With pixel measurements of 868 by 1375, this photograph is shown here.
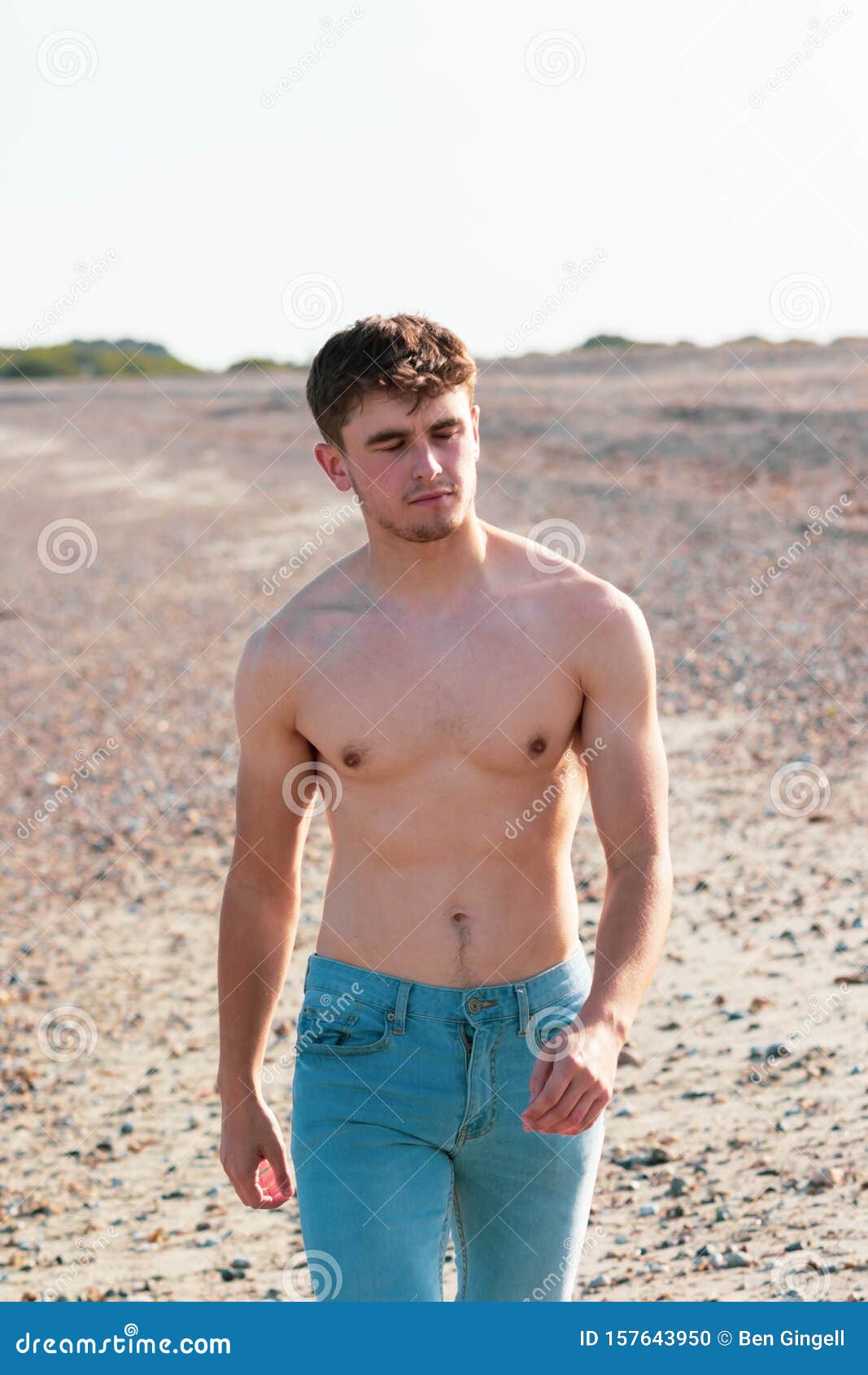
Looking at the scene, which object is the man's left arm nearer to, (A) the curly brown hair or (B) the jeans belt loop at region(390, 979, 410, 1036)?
(B) the jeans belt loop at region(390, 979, 410, 1036)

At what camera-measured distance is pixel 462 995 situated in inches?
120

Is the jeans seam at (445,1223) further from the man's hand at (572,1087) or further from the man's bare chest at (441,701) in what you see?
the man's bare chest at (441,701)

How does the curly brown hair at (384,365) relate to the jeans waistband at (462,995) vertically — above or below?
above

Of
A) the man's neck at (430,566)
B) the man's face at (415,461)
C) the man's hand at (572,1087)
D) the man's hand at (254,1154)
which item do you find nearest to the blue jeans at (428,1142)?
the man's hand at (254,1154)

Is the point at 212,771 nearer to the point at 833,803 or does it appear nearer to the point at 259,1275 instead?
the point at 833,803

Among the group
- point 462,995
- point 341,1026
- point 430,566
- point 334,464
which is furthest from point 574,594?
point 341,1026

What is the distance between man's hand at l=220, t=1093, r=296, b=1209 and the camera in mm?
3174

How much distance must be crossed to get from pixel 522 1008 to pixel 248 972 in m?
0.59

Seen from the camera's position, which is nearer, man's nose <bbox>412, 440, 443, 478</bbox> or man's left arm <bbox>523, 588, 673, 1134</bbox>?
man's left arm <bbox>523, 588, 673, 1134</bbox>

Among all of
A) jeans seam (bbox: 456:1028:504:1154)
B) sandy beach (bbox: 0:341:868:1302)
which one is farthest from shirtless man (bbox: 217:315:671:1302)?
sandy beach (bbox: 0:341:868:1302)

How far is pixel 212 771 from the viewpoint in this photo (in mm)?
11336

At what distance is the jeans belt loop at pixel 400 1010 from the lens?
9.92 ft

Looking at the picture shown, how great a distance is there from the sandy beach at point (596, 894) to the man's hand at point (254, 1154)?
1.94 ft

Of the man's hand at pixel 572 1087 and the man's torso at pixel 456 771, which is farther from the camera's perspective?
the man's torso at pixel 456 771
